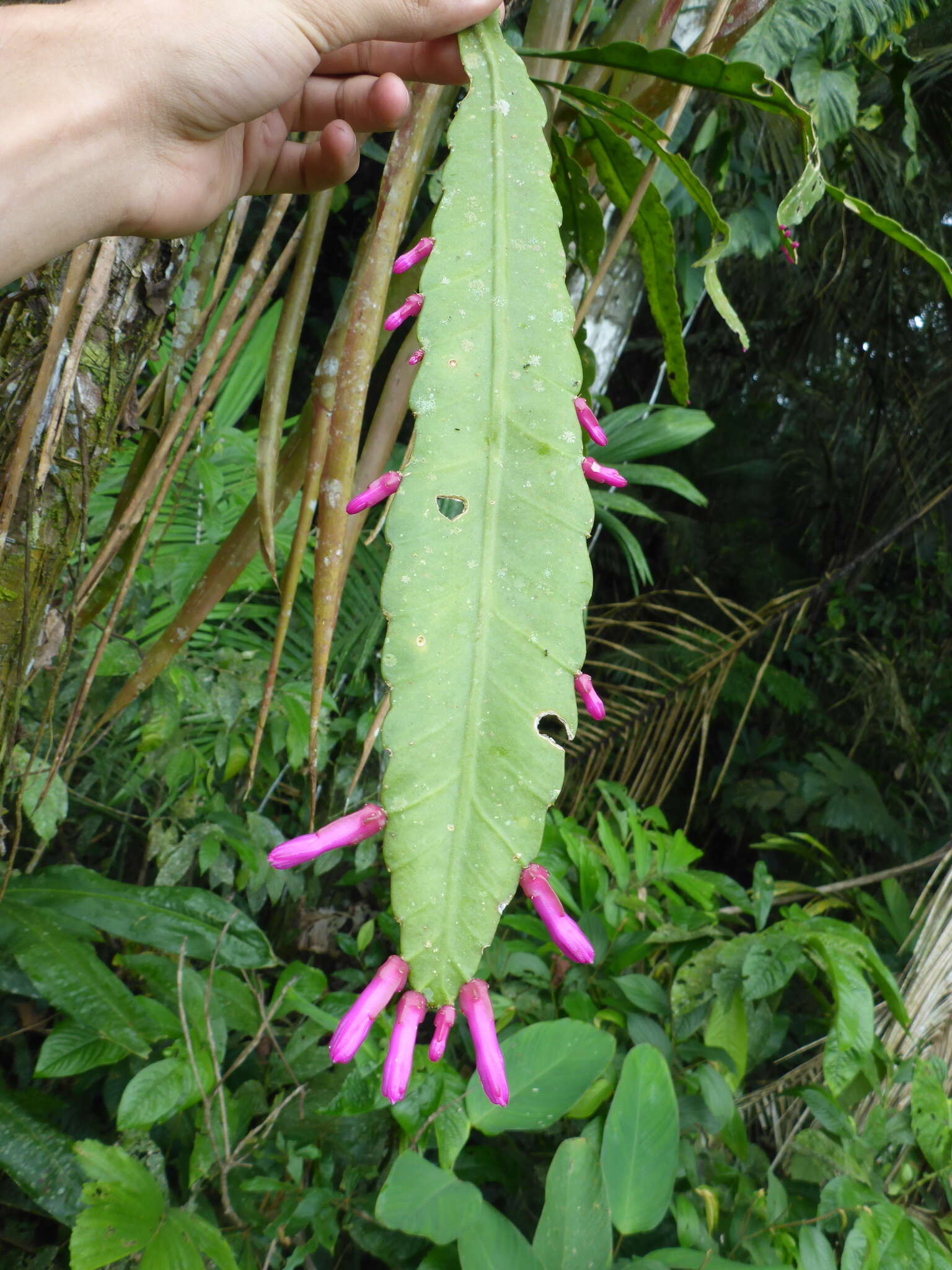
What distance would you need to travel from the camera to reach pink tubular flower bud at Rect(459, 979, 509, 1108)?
302mm

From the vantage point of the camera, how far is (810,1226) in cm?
80

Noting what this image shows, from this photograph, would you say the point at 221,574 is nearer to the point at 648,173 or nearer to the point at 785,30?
the point at 648,173

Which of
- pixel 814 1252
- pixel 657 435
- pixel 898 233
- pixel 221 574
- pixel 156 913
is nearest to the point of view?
pixel 898 233

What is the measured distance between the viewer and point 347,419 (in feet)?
1.67

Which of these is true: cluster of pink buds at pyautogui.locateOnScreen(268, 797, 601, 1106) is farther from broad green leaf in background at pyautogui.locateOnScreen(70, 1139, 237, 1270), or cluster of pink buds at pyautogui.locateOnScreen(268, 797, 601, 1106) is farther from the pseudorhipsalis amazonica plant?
broad green leaf in background at pyautogui.locateOnScreen(70, 1139, 237, 1270)

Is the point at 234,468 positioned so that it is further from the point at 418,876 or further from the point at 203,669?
the point at 418,876

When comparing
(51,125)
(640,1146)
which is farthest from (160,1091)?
(51,125)

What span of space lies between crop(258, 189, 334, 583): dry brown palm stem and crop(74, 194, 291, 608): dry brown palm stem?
0.03 m

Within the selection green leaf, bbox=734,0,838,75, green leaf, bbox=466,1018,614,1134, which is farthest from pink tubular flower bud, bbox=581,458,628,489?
green leaf, bbox=734,0,838,75

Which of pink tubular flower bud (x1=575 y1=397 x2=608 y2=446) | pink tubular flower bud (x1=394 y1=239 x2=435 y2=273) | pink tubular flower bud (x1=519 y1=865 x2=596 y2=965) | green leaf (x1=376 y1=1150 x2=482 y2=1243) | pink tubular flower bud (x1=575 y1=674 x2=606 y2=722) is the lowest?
green leaf (x1=376 y1=1150 x2=482 y2=1243)

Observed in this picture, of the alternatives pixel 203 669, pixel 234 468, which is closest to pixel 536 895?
pixel 203 669

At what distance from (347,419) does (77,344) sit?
207mm

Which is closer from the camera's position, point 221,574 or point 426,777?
point 426,777

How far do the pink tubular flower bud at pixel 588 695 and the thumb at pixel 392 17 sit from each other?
36 centimetres
